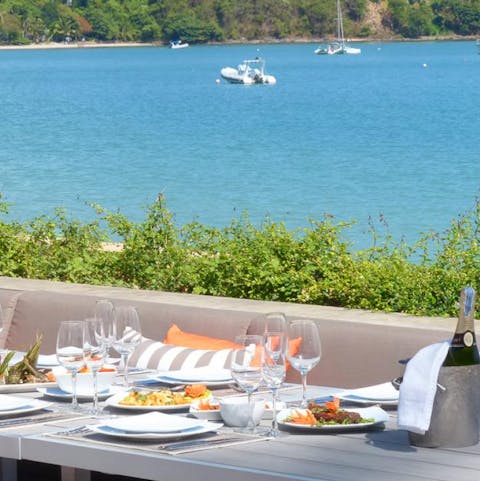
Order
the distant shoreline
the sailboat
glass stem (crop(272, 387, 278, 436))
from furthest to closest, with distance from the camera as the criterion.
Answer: the distant shoreline, the sailboat, glass stem (crop(272, 387, 278, 436))

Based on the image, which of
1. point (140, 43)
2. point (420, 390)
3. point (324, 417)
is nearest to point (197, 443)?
point (324, 417)

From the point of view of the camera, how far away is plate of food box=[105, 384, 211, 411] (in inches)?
152

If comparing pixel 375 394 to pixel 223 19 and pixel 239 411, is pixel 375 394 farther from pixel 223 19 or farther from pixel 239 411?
pixel 223 19

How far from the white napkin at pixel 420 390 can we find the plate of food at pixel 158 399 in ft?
2.47

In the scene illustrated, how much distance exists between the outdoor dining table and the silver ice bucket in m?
0.03

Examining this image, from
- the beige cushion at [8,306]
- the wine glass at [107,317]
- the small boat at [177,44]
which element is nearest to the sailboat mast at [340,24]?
the small boat at [177,44]

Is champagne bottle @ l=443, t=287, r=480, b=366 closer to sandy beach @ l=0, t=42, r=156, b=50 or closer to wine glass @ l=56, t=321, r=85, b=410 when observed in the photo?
wine glass @ l=56, t=321, r=85, b=410

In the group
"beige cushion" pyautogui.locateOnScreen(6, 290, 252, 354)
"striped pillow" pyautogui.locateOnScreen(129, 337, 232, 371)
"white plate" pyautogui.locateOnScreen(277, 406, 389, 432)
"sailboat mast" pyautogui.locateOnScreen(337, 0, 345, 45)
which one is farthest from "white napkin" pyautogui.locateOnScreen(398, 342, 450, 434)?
"sailboat mast" pyautogui.locateOnScreen(337, 0, 345, 45)

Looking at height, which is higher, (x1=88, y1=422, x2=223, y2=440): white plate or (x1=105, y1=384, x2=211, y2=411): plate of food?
(x1=105, y1=384, x2=211, y2=411): plate of food

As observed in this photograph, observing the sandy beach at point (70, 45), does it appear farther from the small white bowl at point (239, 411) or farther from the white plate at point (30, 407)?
the small white bowl at point (239, 411)

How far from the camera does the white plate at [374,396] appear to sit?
12.9ft

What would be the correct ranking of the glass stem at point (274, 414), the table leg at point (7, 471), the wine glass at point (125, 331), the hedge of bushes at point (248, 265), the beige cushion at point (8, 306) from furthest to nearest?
1. the hedge of bushes at point (248, 265)
2. the beige cushion at point (8, 306)
3. the table leg at point (7, 471)
4. the wine glass at point (125, 331)
5. the glass stem at point (274, 414)

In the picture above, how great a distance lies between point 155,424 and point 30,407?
1.54ft

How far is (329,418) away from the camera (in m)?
3.62
